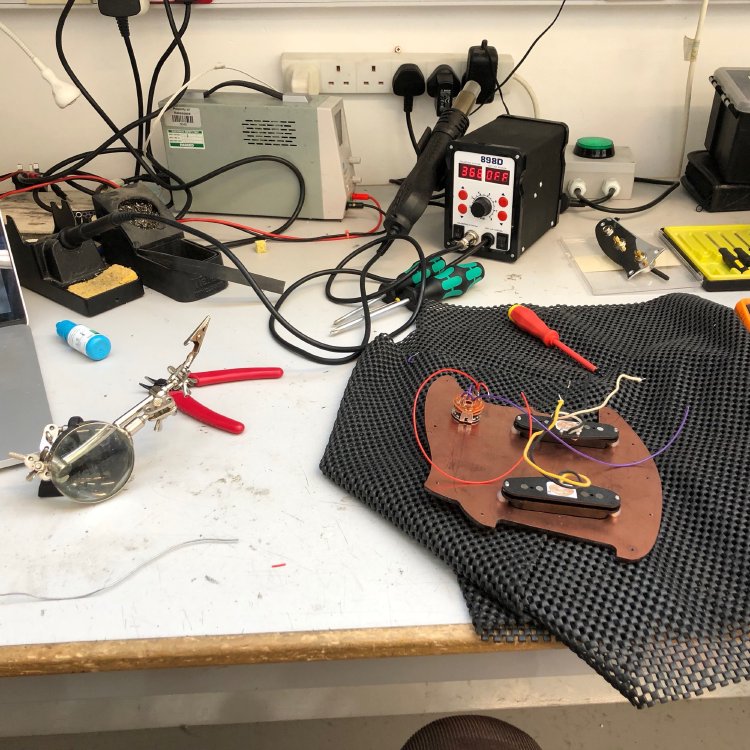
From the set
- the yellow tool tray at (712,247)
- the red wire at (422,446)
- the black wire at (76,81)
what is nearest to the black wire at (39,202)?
the black wire at (76,81)

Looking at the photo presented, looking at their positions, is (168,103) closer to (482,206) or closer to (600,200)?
(482,206)

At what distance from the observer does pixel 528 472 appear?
2.12 ft

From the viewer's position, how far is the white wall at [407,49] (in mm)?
1262

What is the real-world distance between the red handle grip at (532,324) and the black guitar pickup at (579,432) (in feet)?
0.59

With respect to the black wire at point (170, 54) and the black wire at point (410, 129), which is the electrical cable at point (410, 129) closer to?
the black wire at point (410, 129)

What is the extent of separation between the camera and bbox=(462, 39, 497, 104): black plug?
1239 mm

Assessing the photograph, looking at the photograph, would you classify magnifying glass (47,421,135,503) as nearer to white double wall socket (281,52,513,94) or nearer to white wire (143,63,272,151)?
white wire (143,63,272,151)

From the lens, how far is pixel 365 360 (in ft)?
2.67

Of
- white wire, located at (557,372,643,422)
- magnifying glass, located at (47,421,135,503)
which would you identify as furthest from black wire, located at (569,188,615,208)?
magnifying glass, located at (47,421,135,503)

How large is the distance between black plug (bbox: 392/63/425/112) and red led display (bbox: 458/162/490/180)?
30 centimetres

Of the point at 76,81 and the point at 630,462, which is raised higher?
the point at 76,81

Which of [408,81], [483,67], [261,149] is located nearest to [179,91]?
[261,149]

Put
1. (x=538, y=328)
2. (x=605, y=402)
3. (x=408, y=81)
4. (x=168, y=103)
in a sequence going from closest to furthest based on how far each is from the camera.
A: (x=605, y=402), (x=538, y=328), (x=168, y=103), (x=408, y=81)

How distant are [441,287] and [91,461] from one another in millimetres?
517
